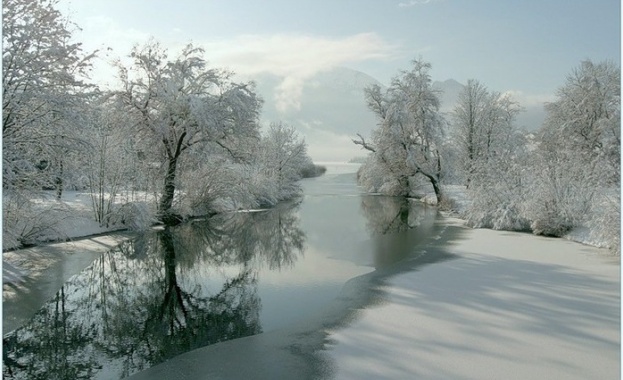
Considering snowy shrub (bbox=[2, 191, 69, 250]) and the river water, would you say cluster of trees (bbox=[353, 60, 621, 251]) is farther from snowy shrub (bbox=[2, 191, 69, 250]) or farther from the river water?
snowy shrub (bbox=[2, 191, 69, 250])

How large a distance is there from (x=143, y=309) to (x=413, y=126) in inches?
913

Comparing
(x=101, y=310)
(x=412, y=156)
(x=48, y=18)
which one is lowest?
(x=101, y=310)

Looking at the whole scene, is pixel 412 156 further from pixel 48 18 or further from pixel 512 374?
pixel 512 374

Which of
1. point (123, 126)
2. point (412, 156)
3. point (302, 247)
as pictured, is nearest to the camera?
point (302, 247)

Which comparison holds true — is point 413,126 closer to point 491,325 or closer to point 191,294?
point 191,294

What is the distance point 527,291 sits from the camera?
27.2 ft

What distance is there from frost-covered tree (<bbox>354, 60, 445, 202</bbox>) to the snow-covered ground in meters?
Answer: 17.7

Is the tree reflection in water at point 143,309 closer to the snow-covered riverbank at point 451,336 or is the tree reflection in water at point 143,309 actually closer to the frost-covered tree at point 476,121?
the snow-covered riverbank at point 451,336

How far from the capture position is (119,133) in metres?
18.8

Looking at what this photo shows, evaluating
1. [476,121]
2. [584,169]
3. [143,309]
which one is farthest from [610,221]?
[476,121]

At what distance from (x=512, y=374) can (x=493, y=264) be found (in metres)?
6.10

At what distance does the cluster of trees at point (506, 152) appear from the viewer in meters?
14.9

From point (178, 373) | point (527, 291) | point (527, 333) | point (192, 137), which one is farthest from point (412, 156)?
point (178, 373)

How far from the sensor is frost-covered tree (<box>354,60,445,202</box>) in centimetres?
2791
